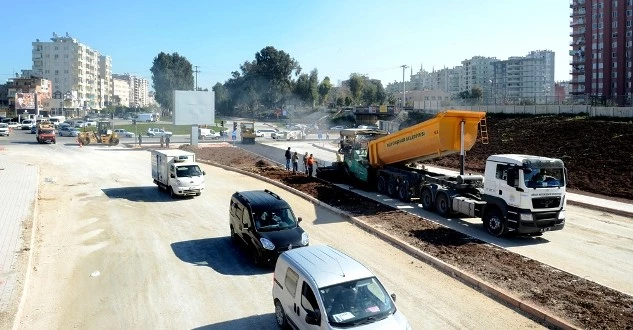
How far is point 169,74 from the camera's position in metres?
128

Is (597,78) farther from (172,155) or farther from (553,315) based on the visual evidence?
(553,315)

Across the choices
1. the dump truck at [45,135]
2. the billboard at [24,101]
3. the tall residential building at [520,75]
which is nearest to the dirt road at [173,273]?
the dump truck at [45,135]

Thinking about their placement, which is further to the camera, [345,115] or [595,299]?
[345,115]

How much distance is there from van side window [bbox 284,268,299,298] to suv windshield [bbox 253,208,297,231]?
4.48 metres

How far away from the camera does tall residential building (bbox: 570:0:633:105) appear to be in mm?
79125

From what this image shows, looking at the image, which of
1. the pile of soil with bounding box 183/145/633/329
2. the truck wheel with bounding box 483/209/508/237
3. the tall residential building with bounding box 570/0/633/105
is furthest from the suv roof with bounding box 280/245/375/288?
the tall residential building with bounding box 570/0/633/105

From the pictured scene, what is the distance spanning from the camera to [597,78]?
85.1m

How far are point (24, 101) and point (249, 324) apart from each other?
12533 cm

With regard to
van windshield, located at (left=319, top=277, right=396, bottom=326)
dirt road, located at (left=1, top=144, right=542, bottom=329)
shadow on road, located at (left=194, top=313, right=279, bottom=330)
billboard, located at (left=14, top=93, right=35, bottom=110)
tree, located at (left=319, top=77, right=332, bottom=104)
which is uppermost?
tree, located at (left=319, top=77, right=332, bottom=104)

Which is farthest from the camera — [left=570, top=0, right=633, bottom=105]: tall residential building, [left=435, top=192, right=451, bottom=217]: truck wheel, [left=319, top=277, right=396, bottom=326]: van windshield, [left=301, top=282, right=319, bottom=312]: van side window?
[left=570, top=0, right=633, bottom=105]: tall residential building

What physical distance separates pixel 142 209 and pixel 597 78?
279 ft

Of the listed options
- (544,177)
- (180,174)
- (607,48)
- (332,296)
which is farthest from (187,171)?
(607,48)

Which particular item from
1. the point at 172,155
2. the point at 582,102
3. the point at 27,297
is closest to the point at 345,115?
the point at 582,102

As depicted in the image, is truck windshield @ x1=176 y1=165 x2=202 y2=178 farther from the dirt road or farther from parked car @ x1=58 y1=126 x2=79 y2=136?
parked car @ x1=58 y1=126 x2=79 y2=136
